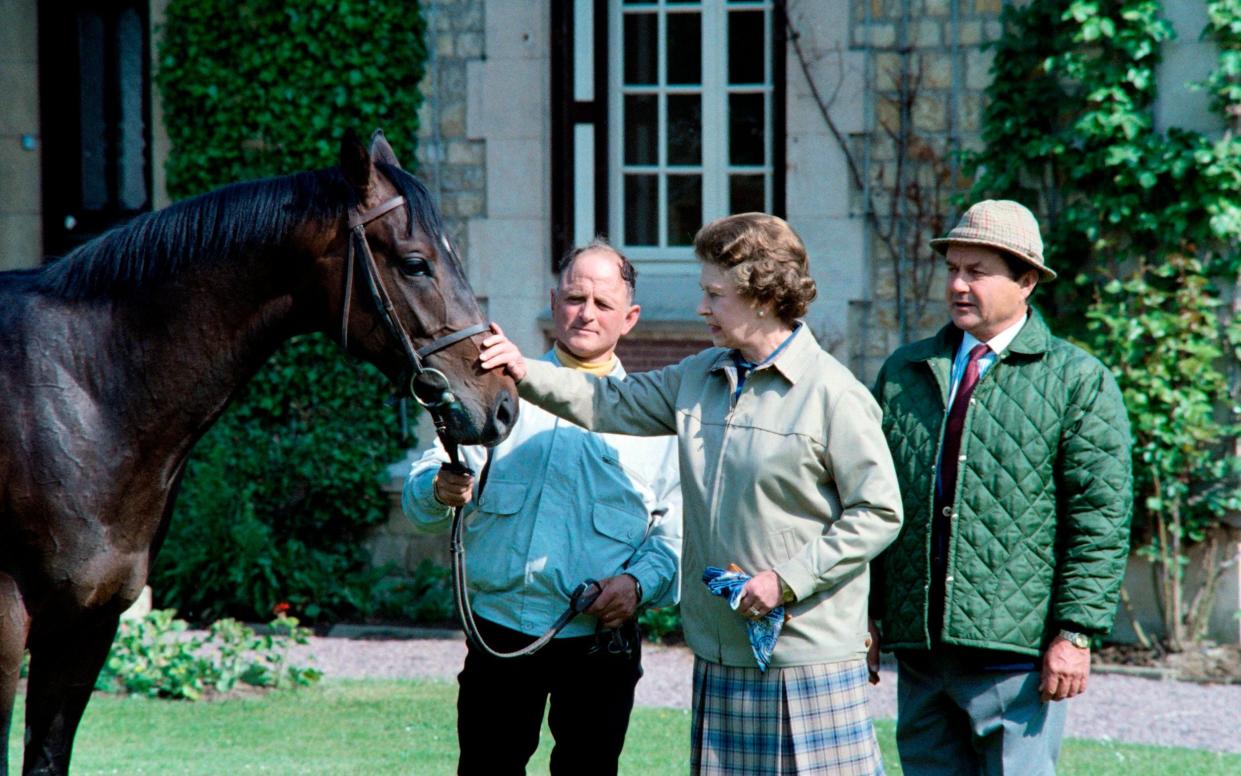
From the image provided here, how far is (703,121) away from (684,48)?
1.45ft

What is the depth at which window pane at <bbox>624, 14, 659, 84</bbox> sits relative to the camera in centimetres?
810

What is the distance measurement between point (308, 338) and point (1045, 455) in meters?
5.63

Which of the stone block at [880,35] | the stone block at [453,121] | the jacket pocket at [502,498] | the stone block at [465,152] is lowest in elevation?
the jacket pocket at [502,498]

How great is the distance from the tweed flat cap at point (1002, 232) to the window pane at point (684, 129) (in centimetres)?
486

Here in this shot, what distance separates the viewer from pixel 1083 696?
646 cm

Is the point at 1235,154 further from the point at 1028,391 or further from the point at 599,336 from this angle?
the point at 599,336

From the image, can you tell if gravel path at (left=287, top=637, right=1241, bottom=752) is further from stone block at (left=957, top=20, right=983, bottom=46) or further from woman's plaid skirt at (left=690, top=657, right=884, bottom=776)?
stone block at (left=957, top=20, right=983, bottom=46)

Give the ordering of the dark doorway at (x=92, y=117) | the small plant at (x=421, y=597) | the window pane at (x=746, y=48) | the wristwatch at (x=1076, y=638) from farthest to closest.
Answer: the dark doorway at (x=92, y=117) < the window pane at (x=746, y=48) < the small plant at (x=421, y=597) < the wristwatch at (x=1076, y=638)

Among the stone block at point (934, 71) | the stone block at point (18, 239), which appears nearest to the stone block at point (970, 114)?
the stone block at point (934, 71)

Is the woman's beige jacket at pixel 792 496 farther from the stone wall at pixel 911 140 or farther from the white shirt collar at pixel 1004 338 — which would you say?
the stone wall at pixel 911 140

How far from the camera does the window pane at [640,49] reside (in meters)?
8.10

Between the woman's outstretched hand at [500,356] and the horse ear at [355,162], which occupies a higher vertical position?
the horse ear at [355,162]

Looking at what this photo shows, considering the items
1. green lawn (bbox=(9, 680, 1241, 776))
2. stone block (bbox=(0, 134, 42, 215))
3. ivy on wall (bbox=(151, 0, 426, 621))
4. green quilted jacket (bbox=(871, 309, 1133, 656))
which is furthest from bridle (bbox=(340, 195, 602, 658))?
stone block (bbox=(0, 134, 42, 215))

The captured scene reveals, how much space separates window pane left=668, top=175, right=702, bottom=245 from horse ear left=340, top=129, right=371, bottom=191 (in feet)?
17.0
